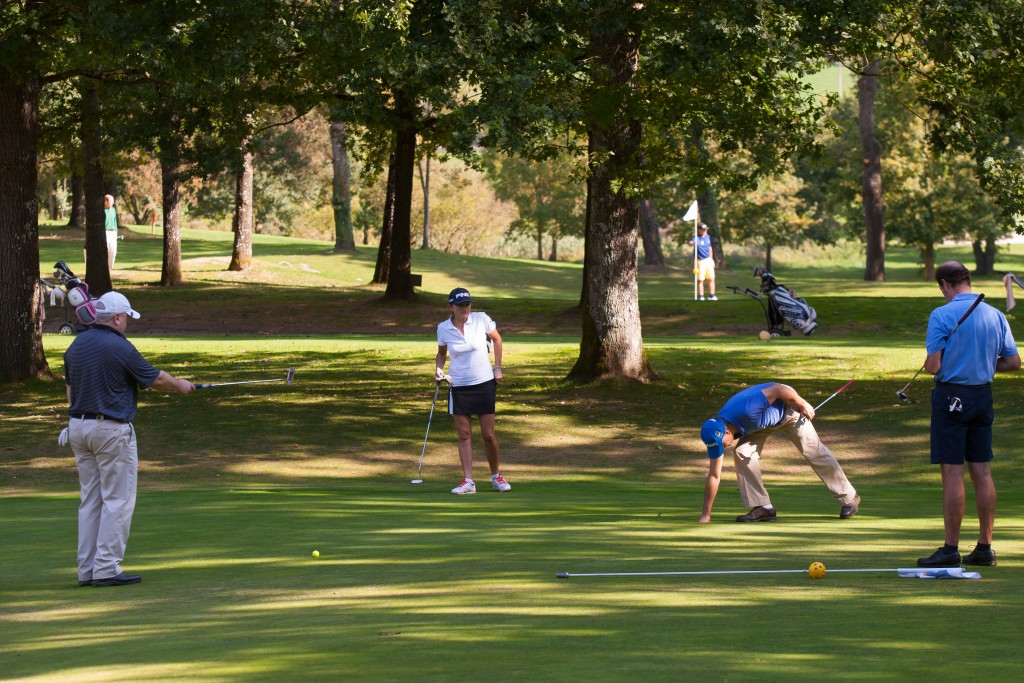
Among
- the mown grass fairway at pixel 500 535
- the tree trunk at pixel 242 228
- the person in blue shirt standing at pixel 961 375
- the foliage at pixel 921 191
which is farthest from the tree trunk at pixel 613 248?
the foliage at pixel 921 191

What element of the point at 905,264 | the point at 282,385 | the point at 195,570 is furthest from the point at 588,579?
the point at 905,264

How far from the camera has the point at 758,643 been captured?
6980 millimetres

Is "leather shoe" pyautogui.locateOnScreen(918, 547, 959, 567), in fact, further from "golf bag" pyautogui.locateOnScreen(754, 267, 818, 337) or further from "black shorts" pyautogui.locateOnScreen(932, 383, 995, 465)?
"golf bag" pyautogui.locateOnScreen(754, 267, 818, 337)

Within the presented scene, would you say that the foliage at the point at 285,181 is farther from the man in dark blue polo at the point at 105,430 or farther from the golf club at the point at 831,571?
the golf club at the point at 831,571

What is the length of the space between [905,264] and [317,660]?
97626mm

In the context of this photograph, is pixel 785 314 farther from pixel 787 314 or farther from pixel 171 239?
pixel 171 239

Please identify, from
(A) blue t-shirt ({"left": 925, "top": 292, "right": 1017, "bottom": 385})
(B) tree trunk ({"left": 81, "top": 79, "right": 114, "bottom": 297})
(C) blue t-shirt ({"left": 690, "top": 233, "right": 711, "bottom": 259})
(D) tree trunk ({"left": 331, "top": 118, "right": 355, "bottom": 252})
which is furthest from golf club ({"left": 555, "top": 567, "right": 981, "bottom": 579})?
(D) tree trunk ({"left": 331, "top": 118, "right": 355, "bottom": 252})

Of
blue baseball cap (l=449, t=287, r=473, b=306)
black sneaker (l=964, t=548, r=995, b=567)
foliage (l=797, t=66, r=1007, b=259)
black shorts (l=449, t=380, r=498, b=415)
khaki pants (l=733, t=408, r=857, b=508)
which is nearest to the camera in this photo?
black sneaker (l=964, t=548, r=995, b=567)

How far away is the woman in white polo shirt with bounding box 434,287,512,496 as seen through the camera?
1487 cm

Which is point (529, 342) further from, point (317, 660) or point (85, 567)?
point (317, 660)

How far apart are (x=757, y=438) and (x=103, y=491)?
18.6ft

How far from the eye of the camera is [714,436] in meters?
11.5

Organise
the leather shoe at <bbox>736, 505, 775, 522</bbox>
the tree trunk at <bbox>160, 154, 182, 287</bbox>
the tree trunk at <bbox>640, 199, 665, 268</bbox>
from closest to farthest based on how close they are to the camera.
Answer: the leather shoe at <bbox>736, 505, 775, 522</bbox>, the tree trunk at <bbox>160, 154, 182, 287</bbox>, the tree trunk at <bbox>640, 199, 665, 268</bbox>

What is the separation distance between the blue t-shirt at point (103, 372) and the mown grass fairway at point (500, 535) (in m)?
1.32
